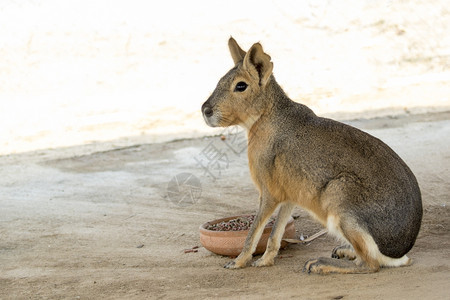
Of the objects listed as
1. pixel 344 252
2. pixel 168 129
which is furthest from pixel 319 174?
pixel 168 129

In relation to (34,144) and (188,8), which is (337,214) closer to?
(34,144)

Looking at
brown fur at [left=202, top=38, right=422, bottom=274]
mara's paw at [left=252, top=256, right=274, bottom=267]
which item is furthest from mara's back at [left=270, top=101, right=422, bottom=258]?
mara's paw at [left=252, top=256, right=274, bottom=267]

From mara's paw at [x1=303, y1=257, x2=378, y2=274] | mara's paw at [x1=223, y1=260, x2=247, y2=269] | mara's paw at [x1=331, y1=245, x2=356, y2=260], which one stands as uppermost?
mara's paw at [x1=303, y1=257, x2=378, y2=274]

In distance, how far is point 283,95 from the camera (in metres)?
5.20

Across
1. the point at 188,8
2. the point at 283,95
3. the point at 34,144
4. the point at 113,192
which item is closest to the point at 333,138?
the point at 283,95

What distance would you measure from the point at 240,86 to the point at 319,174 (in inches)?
36.6

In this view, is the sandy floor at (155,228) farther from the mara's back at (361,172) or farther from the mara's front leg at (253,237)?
the mara's back at (361,172)

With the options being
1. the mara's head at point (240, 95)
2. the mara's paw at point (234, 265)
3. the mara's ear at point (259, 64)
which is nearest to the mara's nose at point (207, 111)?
the mara's head at point (240, 95)

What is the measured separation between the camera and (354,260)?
486 centimetres

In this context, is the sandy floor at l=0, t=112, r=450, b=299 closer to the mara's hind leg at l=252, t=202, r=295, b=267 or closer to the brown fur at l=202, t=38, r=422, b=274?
the mara's hind leg at l=252, t=202, r=295, b=267

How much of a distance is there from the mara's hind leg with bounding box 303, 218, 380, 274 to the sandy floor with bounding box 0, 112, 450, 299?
71 mm

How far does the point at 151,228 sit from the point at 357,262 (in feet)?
8.25

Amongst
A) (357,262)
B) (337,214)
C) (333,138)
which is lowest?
(357,262)

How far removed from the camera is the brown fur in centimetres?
452
